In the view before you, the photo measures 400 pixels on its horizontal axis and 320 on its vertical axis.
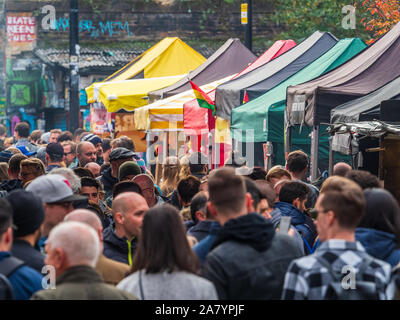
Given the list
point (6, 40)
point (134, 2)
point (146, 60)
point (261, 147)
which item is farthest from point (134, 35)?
point (261, 147)

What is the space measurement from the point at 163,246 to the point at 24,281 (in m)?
0.74

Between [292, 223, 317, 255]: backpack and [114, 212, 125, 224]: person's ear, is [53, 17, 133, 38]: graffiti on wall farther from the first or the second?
[114, 212, 125, 224]: person's ear

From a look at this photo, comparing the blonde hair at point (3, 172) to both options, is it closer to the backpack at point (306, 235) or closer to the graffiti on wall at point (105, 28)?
the backpack at point (306, 235)

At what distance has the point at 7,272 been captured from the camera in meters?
4.27

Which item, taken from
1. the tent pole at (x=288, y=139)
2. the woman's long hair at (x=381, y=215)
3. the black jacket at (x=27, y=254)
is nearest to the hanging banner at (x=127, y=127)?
the tent pole at (x=288, y=139)

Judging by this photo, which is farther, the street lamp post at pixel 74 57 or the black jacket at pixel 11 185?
the street lamp post at pixel 74 57

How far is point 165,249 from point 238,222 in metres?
0.44

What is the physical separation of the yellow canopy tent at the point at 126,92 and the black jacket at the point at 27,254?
14.8 m

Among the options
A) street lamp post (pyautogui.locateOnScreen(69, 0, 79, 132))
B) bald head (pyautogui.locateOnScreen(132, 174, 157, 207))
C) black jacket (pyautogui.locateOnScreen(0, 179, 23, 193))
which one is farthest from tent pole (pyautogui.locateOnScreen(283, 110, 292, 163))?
street lamp post (pyautogui.locateOnScreen(69, 0, 79, 132))

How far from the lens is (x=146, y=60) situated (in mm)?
25484

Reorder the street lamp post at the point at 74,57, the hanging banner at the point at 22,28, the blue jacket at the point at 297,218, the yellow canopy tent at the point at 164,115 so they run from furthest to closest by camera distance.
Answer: the hanging banner at the point at 22,28
the street lamp post at the point at 74,57
the yellow canopy tent at the point at 164,115
the blue jacket at the point at 297,218

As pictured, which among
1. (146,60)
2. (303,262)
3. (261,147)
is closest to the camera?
(303,262)

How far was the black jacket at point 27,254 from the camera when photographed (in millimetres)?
4695

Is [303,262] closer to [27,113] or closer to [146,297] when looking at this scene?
[146,297]
